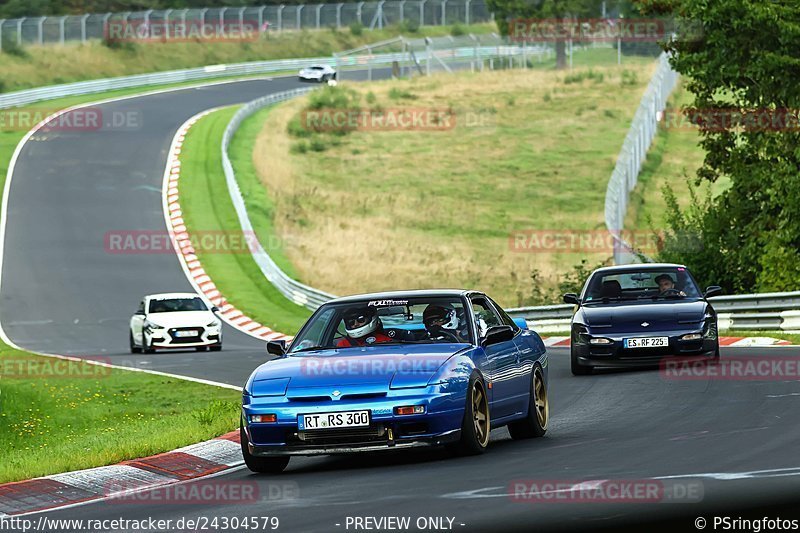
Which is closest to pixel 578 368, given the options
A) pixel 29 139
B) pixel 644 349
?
pixel 644 349

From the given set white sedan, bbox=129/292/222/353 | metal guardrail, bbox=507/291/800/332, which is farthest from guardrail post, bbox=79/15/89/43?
metal guardrail, bbox=507/291/800/332

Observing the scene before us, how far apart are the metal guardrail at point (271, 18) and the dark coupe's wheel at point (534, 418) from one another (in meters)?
73.5

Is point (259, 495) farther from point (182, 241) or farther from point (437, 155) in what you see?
point (437, 155)

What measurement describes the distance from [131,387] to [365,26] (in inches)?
3530

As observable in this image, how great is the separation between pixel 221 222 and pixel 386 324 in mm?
36884

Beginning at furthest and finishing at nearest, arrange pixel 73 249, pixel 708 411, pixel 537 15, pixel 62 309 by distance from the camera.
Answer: pixel 537 15, pixel 73 249, pixel 62 309, pixel 708 411

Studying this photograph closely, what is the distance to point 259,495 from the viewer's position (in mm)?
10188

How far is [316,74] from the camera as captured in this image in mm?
90250

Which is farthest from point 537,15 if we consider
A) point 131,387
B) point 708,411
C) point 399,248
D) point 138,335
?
point 708,411

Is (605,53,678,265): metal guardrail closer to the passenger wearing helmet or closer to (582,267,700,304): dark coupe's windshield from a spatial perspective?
(582,267,700,304): dark coupe's windshield

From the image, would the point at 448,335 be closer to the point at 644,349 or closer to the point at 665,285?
the point at 644,349

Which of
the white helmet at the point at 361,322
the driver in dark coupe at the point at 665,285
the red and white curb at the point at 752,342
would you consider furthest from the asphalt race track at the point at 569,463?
the red and white curb at the point at 752,342

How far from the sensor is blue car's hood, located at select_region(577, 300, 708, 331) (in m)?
19.1

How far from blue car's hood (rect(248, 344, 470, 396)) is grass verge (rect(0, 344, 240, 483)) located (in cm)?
180
